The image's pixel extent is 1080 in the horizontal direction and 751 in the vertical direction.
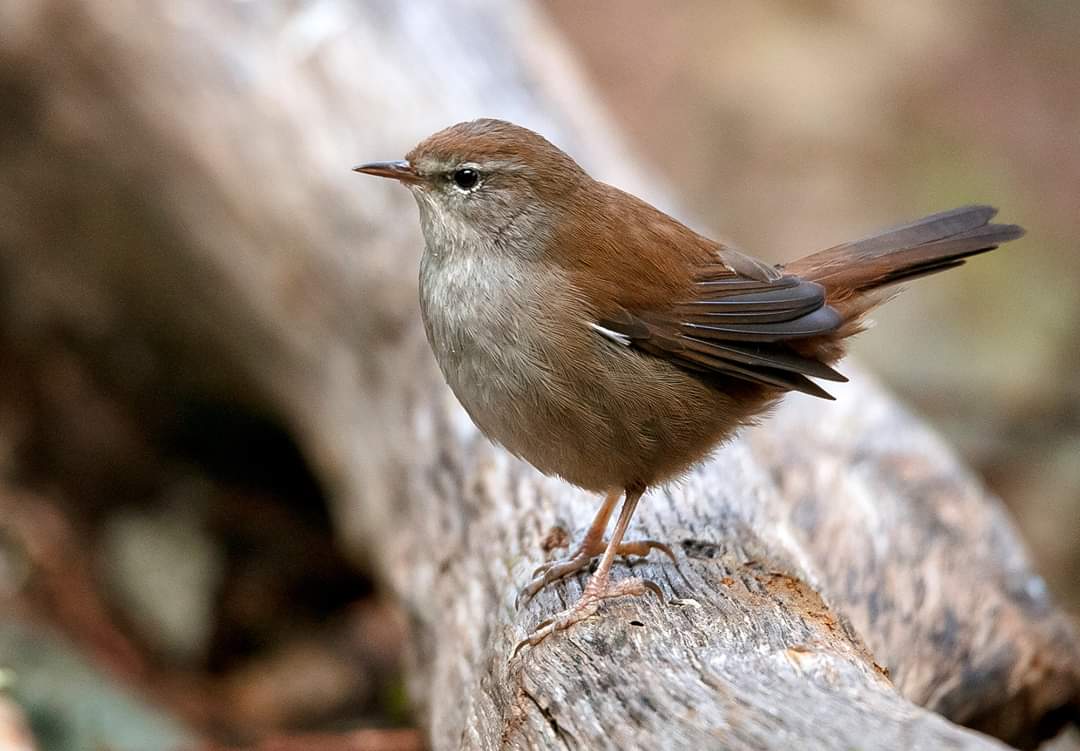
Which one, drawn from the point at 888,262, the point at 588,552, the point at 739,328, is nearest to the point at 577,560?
the point at 588,552

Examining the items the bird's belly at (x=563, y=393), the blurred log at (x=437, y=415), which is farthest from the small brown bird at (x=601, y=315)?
the blurred log at (x=437, y=415)

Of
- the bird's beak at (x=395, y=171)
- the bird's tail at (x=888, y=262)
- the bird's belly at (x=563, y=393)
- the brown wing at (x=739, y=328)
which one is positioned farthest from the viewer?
the bird's tail at (x=888, y=262)

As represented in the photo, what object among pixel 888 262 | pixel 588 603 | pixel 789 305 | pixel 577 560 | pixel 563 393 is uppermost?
pixel 888 262

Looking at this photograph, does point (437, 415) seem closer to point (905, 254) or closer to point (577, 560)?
point (577, 560)

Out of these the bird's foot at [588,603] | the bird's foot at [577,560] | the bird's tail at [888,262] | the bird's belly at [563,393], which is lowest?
the bird's foot at [588,603]

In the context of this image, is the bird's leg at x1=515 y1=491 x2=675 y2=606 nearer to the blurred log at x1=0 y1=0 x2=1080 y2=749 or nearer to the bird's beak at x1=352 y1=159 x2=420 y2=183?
the blurred log at x1=0 y1=0 x2=1080 y2=749

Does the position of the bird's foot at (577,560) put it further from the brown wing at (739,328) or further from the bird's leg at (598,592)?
the brown wing at (739,328)

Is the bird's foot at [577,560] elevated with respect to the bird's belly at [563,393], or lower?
lower
